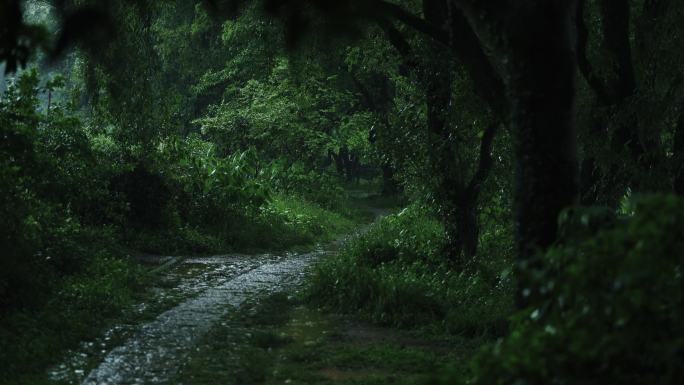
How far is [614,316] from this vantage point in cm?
357

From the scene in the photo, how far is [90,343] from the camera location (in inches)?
360

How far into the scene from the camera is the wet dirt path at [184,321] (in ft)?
26.0

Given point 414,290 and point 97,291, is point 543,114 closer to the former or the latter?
point 414,290

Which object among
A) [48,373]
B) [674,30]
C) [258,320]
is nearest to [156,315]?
[258,320]

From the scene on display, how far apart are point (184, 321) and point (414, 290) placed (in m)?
3.03

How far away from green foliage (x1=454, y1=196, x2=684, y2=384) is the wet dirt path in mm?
4797

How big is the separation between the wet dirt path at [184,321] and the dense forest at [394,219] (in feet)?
0.16

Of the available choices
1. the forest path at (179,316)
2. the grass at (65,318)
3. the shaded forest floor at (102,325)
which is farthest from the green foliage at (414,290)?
the grass at (65,318)

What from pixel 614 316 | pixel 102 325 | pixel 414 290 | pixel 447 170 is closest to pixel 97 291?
pixel 102 325

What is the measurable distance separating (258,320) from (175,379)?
301 centimetres

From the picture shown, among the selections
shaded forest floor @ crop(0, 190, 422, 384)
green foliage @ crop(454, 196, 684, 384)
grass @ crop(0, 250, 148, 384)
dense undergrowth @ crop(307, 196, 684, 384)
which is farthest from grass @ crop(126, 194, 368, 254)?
green foliage @ crop(454, 196, 684, 384)

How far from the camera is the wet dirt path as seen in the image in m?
Answer: 7.92

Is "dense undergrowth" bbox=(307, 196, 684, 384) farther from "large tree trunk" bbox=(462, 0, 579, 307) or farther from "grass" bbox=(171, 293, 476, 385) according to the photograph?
"grass" bbox=(171, 293, 476, 385)

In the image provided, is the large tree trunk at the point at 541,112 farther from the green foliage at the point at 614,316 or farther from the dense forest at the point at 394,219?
the green foliage at the point at 614,316
